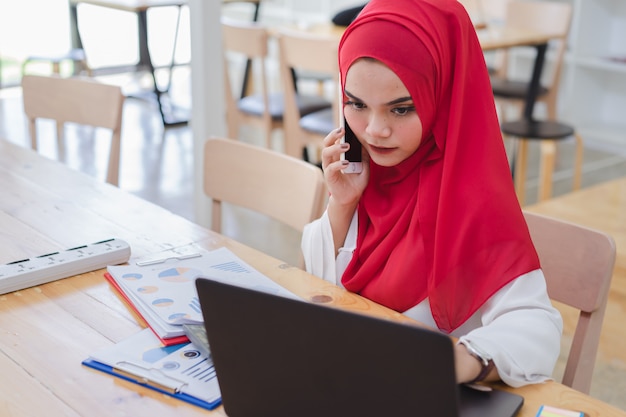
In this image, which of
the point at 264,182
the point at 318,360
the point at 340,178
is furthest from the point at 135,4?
the point at 318,360

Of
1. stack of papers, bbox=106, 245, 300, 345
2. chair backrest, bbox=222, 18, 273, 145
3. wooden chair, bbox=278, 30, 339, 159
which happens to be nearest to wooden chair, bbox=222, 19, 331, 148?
chair backrest, bbox=222, 18, 273, 145

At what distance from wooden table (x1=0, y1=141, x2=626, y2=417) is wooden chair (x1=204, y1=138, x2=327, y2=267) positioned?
205mm

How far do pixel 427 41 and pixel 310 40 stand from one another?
2341mm

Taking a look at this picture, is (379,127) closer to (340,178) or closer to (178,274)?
(340,178)

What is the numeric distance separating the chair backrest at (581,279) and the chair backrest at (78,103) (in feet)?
4.27

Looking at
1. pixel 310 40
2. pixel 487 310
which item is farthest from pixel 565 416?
pixel 310 40

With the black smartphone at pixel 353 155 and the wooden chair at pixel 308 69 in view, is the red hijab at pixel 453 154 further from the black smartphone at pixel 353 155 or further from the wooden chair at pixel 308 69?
the wooden chair at pixel 308 69

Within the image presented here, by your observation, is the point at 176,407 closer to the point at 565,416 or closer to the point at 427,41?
the point at 565,416

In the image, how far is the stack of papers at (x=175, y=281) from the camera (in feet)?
3.93

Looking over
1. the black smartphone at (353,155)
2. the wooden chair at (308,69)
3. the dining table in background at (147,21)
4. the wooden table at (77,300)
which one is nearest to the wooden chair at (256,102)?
the wooden chair at (308,69)

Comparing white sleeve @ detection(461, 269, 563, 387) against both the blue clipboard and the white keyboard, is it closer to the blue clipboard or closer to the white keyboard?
the blue clipboard

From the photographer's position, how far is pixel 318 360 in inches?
32.9

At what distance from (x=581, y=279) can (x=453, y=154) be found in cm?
43

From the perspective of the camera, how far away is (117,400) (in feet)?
3.38
